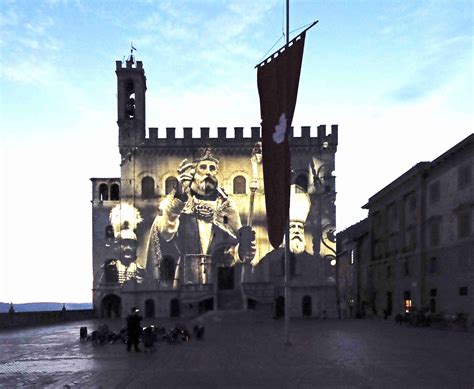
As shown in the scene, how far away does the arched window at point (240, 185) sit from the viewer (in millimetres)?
51444

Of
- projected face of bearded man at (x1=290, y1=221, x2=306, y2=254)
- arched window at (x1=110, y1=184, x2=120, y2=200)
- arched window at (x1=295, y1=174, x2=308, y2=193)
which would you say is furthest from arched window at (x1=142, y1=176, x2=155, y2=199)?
arched window at (x1=295, y1=174, x2=308, y2=193)

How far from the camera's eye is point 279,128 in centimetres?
1886

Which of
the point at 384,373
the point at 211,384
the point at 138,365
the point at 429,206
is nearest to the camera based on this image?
the point at 211,384

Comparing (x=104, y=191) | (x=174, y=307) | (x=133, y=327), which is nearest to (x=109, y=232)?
(x=104, y=191)

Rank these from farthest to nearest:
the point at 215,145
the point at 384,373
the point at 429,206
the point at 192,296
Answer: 1. the point at 215,145
2. the point at 192,296
3. the point at 429,206
4. the point at 384,373

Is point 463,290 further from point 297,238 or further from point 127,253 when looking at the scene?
point 127,253

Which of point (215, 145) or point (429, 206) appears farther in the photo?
point (215, 145)

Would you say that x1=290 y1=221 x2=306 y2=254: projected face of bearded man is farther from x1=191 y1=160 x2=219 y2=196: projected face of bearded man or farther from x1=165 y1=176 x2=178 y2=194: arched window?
x1=165 y1=176 x2=178 y2=194: arched window

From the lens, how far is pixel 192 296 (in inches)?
1907

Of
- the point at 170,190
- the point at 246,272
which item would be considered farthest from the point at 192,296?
the point at 170,190

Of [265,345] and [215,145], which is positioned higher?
[215,145]

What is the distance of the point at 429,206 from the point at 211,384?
105 feet

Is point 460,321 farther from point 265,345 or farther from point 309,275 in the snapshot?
point 309,275

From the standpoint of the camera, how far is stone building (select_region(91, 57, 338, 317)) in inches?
1939
